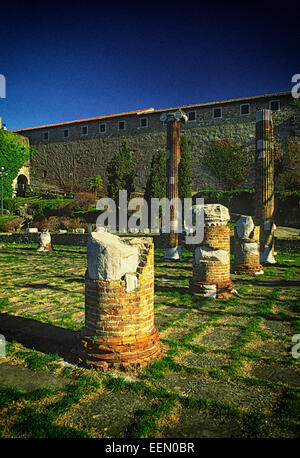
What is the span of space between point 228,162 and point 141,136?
9.83 meters

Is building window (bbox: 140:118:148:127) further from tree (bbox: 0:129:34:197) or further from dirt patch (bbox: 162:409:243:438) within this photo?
dirt patch (bbox: 162:409:243:438)

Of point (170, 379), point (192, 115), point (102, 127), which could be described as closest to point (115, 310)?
point (170, 379)

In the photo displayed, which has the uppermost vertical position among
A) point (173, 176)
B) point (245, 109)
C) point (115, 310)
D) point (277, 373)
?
point (245, 109)

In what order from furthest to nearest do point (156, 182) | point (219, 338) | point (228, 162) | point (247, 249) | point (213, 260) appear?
point (228, 162) < point (156, 182) < point (247, 249) < point (213, 260) < point (219, 338)

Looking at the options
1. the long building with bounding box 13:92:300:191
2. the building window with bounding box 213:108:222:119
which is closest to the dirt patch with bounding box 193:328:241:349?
the long building with bounding box 13:92:300:191

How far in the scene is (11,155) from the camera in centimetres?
3484

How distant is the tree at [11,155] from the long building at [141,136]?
180cm

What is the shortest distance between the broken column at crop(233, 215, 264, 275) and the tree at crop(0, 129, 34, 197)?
28929 mm

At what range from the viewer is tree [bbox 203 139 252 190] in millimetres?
28812

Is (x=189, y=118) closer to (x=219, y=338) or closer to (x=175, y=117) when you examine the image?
(x=175, y=117)

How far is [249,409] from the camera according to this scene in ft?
8.37
